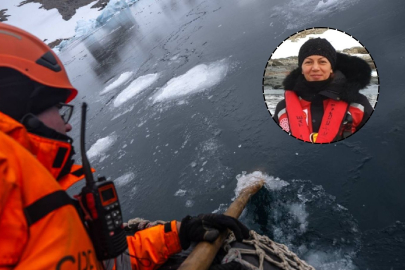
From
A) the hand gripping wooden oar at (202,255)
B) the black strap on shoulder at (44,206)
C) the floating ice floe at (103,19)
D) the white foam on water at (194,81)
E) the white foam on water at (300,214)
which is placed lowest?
the white foam on water at (300,214)

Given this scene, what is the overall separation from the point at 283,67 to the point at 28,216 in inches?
69.1

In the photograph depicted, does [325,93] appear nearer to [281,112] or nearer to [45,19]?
[281,112]

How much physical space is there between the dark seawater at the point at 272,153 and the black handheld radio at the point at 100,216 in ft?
6.71

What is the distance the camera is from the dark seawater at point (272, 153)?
2.68 metres

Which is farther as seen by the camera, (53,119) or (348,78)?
(348,78)

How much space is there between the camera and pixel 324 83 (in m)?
1.66

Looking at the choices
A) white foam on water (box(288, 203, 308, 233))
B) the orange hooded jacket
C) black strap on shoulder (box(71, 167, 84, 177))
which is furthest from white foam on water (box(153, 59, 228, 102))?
the orange hooded jacket

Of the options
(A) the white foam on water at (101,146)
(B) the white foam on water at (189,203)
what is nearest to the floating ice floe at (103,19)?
(A) the white foam on water at (101,146)

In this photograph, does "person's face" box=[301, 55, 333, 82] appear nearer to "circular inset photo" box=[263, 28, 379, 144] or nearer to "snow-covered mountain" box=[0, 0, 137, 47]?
"circular inset photo" box=[263, 28, 379, 144]

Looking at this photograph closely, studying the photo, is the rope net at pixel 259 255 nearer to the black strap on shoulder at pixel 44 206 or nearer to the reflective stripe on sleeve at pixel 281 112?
the reflective stripe on sleeve at pixel 281 112

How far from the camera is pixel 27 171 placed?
1117mm

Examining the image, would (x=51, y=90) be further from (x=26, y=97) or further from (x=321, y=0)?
(x=321, y=0)

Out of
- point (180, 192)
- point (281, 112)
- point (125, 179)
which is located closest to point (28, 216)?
point (281, 112)

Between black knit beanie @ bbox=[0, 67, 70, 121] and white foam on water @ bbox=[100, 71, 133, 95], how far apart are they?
9.40m
